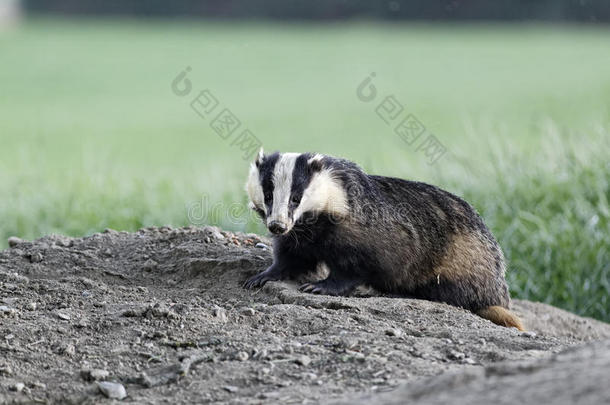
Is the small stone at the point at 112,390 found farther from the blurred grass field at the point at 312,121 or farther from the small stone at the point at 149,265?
the blurred grass field at the point at 312,121

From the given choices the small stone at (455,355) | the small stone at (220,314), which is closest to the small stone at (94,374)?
the small stone at (220,314)

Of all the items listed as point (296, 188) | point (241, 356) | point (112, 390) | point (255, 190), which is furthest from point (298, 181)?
point (112, 390)

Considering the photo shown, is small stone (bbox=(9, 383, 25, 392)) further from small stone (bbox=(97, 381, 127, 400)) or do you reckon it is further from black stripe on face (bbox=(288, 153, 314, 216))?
black stripe on face (bbox=(288, 153, 314, 216))

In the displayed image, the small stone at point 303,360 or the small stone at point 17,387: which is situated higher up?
the small stone at point 303,360

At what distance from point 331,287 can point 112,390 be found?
151 centimetres

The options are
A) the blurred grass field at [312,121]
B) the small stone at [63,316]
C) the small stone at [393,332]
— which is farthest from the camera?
the blurred grass field at [312,121]

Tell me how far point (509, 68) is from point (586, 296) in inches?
655

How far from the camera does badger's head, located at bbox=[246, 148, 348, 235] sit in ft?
14.1

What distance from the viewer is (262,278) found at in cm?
440

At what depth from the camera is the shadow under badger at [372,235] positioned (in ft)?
14.3

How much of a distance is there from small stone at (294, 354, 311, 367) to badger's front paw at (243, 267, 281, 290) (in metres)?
1.08

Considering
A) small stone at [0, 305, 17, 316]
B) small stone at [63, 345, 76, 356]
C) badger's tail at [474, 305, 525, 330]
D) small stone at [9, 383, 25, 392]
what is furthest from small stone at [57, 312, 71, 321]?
badger's tail at [474, 305, 525, 330]

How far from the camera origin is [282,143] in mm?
12891

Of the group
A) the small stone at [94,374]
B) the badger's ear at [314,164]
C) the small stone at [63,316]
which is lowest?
the small stone at [94,374]
